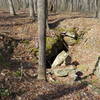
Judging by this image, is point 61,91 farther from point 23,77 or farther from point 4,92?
point 4,92

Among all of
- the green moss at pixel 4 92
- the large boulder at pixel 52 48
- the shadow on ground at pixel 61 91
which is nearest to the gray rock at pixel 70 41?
the large boulder at pixel 52 48

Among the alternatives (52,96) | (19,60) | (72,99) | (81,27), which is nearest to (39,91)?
(52,96)

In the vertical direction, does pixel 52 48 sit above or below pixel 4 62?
above

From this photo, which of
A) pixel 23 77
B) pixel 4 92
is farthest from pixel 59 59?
pixel 4 92

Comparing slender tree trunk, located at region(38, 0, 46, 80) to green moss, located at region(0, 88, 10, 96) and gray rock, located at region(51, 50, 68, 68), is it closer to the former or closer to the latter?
green moss, located at region(0, 88, 10, 96)

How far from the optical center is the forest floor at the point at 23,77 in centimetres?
881

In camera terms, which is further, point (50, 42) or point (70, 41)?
point (70, 41)

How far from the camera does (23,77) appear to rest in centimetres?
1035

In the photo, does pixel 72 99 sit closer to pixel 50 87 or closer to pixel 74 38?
pixel 50 87

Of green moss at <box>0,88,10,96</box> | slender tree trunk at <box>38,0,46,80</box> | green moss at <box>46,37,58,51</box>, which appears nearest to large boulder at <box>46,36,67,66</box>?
green moss at <box>46,37,58,51</box>

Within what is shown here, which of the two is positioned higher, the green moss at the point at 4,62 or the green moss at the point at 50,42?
the green moss at the point at 50,42

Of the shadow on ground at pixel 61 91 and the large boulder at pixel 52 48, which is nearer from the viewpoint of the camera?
the shadow on ground at pixel 61 91

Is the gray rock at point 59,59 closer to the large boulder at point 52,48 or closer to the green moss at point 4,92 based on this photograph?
the large boulder at point 52,48

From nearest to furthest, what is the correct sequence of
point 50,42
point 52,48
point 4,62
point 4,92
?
point 4,92 < point 4,62 < point 52,48 < point 50,42
